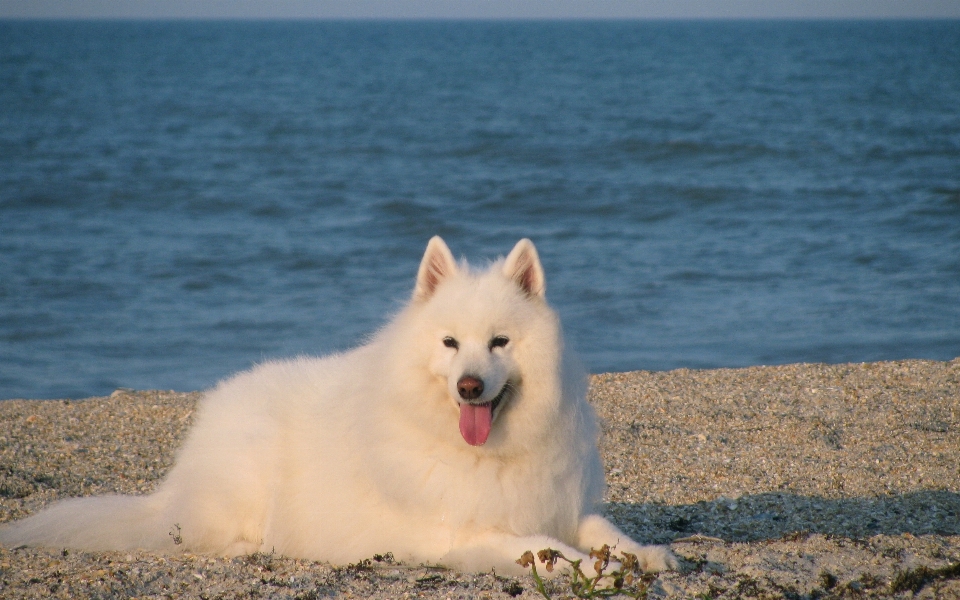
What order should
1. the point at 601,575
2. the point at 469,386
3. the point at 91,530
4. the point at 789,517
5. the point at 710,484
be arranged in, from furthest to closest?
the point at 710,484 → the point at 789,517 → the point at 91,530 → the point at 469,386 → the point at 601,575

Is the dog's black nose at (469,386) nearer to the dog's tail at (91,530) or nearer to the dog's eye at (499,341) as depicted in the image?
the dog's eye at (499,341)

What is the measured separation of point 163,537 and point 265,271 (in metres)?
8.90

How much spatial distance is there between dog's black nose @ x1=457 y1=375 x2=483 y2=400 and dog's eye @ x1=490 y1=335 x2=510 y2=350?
0.24m

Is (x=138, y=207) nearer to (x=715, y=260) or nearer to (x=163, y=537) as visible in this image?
(x=715, y=260)

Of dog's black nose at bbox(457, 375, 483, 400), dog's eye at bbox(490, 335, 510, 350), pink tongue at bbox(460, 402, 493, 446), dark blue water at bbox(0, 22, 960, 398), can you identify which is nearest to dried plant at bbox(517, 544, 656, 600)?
pink tongue at bbox(460, 402, 493, 446)

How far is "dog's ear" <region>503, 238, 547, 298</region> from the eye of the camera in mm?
3904

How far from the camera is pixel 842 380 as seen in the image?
7.70 m

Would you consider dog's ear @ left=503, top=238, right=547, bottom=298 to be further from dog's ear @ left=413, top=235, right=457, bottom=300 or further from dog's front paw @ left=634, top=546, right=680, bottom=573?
dog's front paw @ left=634, top=546, right=680, bottom=573

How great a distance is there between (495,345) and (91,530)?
2211 millimetres

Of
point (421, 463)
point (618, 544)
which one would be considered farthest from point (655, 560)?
point (421, 463)

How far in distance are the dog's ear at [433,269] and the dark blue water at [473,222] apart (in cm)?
62

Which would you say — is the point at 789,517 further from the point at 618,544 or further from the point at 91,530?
the point at 91,530

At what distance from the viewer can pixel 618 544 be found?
3.85 metres

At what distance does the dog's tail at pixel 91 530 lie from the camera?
14.3 ft
